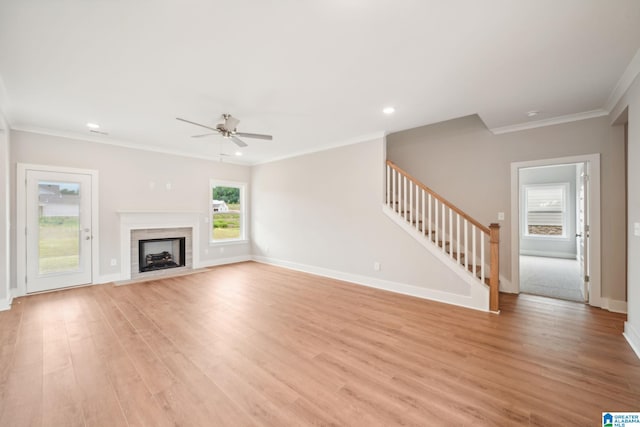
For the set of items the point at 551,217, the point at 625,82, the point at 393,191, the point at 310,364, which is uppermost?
the point at 625,82

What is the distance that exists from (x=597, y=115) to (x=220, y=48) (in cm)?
495

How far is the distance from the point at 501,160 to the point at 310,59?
3.73 m

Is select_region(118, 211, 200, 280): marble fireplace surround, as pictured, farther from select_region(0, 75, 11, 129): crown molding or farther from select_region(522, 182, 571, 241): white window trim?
select_region(522, 182, 571, 241): white window trim

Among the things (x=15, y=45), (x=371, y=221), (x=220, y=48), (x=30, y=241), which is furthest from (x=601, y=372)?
(x=30, y=241)

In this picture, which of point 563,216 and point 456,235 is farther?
point 563,216

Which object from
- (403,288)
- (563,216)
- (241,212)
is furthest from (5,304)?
(563,216)

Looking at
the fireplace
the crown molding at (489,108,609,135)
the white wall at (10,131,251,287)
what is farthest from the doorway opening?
the fireplace

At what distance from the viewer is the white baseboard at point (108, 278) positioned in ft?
16.1

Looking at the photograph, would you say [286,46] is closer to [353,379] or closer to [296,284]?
[353,379]

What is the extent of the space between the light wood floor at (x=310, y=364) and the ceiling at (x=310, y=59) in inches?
109

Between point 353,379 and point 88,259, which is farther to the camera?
point 88,259

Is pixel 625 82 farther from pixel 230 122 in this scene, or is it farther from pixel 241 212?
pixel 241 212

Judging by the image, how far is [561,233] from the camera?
26.3 ft

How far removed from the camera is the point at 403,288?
439 centimetres
